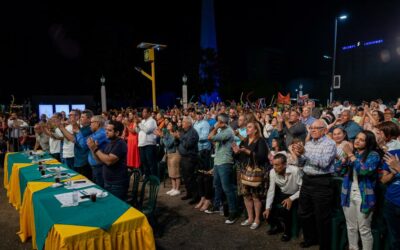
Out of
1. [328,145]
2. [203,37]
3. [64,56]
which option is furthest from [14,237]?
[203,37]

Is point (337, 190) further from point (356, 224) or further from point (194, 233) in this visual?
point (194, 233)

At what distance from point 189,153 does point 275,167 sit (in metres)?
2.15

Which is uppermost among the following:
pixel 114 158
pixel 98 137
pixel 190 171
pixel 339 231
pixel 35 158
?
pixel 98 137

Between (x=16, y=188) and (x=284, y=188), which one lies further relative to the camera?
(x=16, y=188)

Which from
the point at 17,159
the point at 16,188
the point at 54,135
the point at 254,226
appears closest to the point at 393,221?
the point at 254,226

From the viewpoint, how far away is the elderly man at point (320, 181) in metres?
3.65

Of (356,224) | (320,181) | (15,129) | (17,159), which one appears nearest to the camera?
(356,224)

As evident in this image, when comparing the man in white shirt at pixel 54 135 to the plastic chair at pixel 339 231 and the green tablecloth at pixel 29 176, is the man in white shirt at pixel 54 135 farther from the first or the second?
the plastic chair at pixel 339 231

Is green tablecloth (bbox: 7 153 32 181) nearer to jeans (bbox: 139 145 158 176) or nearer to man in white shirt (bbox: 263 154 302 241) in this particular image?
jeans (bbox: 139 145 158 176)

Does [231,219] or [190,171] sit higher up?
[190,171]

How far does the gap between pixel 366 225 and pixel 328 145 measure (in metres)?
0.99

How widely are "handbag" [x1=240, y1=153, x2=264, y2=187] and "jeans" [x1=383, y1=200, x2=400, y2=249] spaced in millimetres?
1741

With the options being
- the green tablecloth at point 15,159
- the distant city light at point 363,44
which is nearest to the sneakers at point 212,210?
the green tablecloth at point 15,159

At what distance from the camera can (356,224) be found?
3.43m
